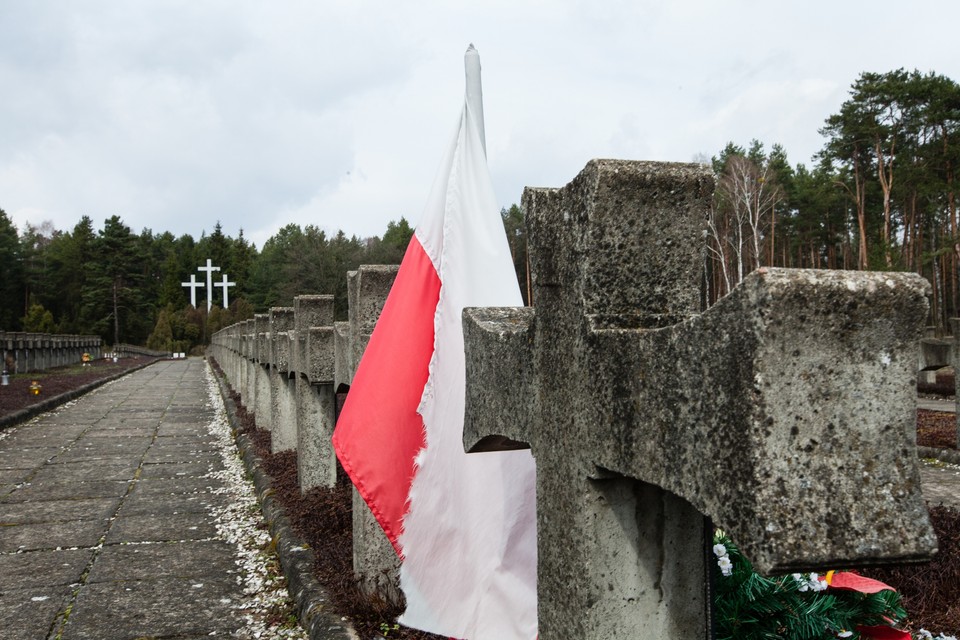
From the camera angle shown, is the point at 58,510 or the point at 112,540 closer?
the point at 112,540

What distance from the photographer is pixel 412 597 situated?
320 cm

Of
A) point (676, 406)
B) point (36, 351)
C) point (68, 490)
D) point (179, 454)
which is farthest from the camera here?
point (36, 351)

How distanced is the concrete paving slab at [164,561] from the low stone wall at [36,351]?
51.9ft

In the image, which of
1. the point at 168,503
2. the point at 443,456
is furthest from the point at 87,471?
the point at 443,456

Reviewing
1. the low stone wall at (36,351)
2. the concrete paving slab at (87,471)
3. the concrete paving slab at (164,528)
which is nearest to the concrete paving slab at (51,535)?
the concrete paving slab at (164,528)

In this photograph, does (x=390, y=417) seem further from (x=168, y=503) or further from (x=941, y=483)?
(x=941, y=483)

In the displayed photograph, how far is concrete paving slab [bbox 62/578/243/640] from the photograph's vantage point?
155 inches

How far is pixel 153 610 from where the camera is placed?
4246 millimetres

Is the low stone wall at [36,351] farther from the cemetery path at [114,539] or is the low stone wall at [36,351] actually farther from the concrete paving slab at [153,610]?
the concrete paving slab at [153,610]

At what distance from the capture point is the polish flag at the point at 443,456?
9.51ft

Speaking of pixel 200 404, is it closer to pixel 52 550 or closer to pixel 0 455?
pixel 0 455

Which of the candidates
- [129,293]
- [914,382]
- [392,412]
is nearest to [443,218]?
[392,412]

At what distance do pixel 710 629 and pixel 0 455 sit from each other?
31.8 ft

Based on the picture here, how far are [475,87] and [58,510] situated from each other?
16.2 feet
